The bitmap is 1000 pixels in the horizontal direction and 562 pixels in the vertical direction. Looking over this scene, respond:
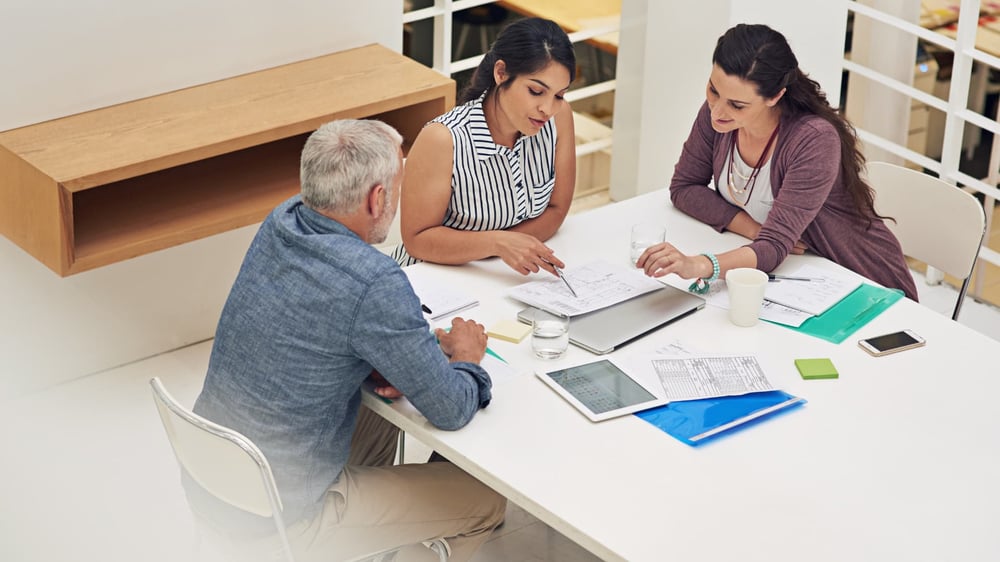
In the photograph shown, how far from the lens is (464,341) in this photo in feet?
7.92

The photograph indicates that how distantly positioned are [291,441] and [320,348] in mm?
203

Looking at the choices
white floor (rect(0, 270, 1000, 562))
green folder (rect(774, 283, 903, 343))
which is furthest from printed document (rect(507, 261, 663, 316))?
white floor (rect(0, 270, 1000, 562))

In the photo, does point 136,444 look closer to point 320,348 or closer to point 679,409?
point 320,348

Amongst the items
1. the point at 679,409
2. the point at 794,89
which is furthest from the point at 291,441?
the point at 794,89

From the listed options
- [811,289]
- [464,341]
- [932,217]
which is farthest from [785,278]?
[464,341]

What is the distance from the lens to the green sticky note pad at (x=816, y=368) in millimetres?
2393

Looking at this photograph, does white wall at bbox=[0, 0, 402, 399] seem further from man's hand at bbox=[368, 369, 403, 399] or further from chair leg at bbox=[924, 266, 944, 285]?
chair leg at bbox=[924, 266, 944, 285]

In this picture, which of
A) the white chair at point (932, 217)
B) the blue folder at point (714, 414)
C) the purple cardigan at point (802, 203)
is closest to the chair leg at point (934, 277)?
the white chair at point (932, 217)

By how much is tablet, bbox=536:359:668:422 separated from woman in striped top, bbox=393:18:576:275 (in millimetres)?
411

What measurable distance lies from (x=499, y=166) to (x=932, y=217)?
1.16 metres

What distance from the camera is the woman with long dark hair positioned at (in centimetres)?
280

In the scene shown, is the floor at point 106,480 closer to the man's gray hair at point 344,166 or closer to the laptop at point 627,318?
the laptop at point 627,318

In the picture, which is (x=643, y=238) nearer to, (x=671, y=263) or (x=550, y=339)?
(x=671, y=263)

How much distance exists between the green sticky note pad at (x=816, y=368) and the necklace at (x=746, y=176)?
0.68 m
